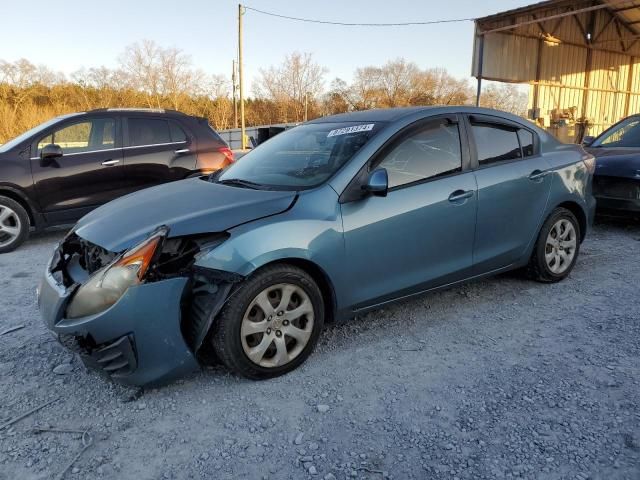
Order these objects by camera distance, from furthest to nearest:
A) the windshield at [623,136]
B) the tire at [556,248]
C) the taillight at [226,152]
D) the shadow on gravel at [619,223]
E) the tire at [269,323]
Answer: the taillight at [226,152] < the windshield at [623,136] < the shadow on gravel at [619,223] < the tire at [556,248] < the tire at [269,323]

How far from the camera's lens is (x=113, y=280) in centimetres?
254

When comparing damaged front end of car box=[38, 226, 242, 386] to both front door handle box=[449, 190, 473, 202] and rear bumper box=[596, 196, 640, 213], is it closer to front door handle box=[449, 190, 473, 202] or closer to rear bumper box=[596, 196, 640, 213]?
front door handle box=[449, 190, 473, 202]

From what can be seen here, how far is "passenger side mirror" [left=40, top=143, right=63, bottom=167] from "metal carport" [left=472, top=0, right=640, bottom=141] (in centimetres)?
1638

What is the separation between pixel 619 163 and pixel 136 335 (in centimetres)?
628

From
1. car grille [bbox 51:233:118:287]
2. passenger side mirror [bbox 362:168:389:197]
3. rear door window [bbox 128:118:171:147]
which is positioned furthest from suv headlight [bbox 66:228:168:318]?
rear door window [bbox 128:118:171:147]

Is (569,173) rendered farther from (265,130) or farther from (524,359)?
(265,130)

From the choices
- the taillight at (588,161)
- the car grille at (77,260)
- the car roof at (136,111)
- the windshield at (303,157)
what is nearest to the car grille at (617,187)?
the taillight at (588,161)

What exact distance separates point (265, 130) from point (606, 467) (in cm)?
710

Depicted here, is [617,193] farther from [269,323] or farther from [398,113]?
[269,323]

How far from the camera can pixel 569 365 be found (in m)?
3.00

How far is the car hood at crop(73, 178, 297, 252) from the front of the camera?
273 centimetres

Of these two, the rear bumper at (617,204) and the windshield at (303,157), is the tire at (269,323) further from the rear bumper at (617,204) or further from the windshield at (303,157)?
the rear bumper at (617,204)

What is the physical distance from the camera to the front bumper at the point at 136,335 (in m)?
2.48

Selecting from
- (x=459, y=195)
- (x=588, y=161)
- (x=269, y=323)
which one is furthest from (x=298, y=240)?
(x=588, y=161)
